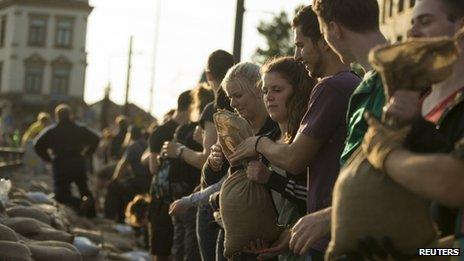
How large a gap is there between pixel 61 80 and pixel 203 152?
76.7 m

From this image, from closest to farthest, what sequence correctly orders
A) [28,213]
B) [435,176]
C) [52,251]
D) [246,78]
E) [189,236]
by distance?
1. [435,176]
2. [246,78]
3. [189,236]
4. [52,251]
5. [28,213]

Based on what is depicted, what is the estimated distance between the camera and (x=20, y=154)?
28500 mm

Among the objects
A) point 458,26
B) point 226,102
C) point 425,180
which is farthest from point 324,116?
point 226,102

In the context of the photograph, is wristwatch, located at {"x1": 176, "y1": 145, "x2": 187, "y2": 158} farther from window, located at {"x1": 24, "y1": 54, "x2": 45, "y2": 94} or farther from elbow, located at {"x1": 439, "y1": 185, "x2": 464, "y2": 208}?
window, located at {"x1": 24, "y1": 54, "x2": 45, "y2": 94}

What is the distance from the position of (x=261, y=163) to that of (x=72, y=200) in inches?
463

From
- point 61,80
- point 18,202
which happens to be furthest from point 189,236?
point 61,80

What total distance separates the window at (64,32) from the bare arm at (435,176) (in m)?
81.4

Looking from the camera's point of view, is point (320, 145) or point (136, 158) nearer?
point (320, 145)

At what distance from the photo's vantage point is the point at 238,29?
12266 mm

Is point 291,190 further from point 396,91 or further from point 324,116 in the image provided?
point 396,91

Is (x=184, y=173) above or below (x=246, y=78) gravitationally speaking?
below

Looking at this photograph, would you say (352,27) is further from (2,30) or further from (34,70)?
(2,30)

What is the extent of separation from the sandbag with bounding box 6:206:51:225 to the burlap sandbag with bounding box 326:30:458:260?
663 centimetres

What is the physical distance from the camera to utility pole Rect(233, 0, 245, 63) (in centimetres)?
1221
